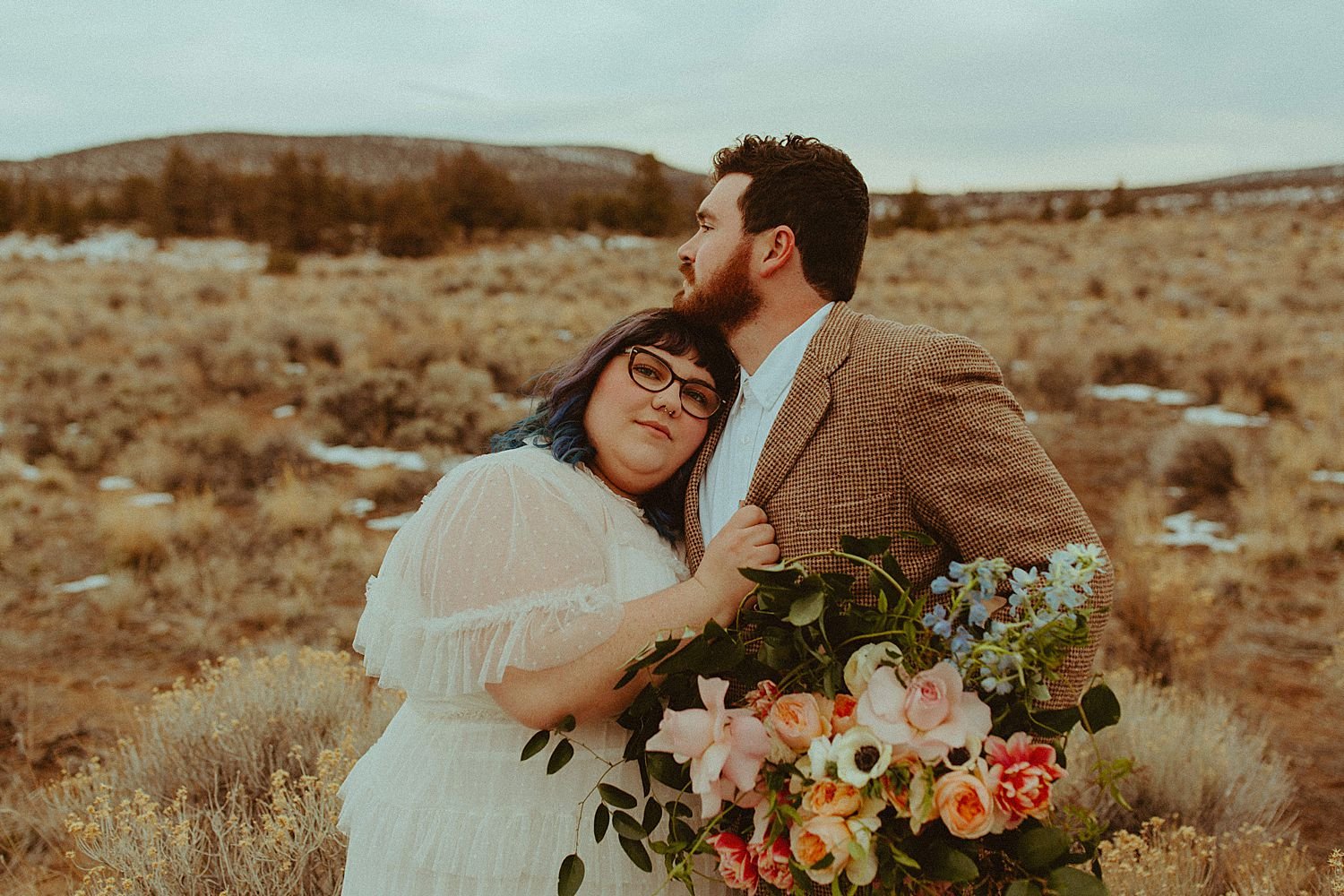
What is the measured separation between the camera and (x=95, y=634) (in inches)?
245

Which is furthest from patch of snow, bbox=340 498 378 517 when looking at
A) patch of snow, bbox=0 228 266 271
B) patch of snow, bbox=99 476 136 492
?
patch of snow, bbox=0 228 266 271

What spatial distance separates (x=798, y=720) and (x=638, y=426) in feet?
3.14

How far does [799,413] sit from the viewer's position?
217 cm

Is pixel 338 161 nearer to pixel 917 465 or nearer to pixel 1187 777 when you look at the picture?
pixel 1187 777

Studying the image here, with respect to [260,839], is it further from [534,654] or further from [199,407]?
[199,407]

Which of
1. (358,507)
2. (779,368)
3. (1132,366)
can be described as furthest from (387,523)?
(1132,366)

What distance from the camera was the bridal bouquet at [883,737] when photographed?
1.46 m

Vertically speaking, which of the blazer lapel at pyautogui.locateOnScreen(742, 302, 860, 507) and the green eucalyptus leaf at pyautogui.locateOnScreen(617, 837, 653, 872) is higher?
the blazer lapel at pyautogui.locateOnScreen(742, 302, 860, 507)

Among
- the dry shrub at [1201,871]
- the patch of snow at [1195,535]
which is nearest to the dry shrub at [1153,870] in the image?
the dry shrub at [1201,871]

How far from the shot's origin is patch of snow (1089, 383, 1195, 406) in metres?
11.2

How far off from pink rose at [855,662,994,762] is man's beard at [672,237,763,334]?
→ 118 centimetres

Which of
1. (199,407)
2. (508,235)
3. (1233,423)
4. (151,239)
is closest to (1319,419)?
(1233,423)

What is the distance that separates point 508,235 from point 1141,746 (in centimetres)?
3034

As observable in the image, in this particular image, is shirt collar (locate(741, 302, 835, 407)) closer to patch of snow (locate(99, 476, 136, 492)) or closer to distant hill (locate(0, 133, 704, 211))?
patch of snow (locate(99, 476, 136, 492))
